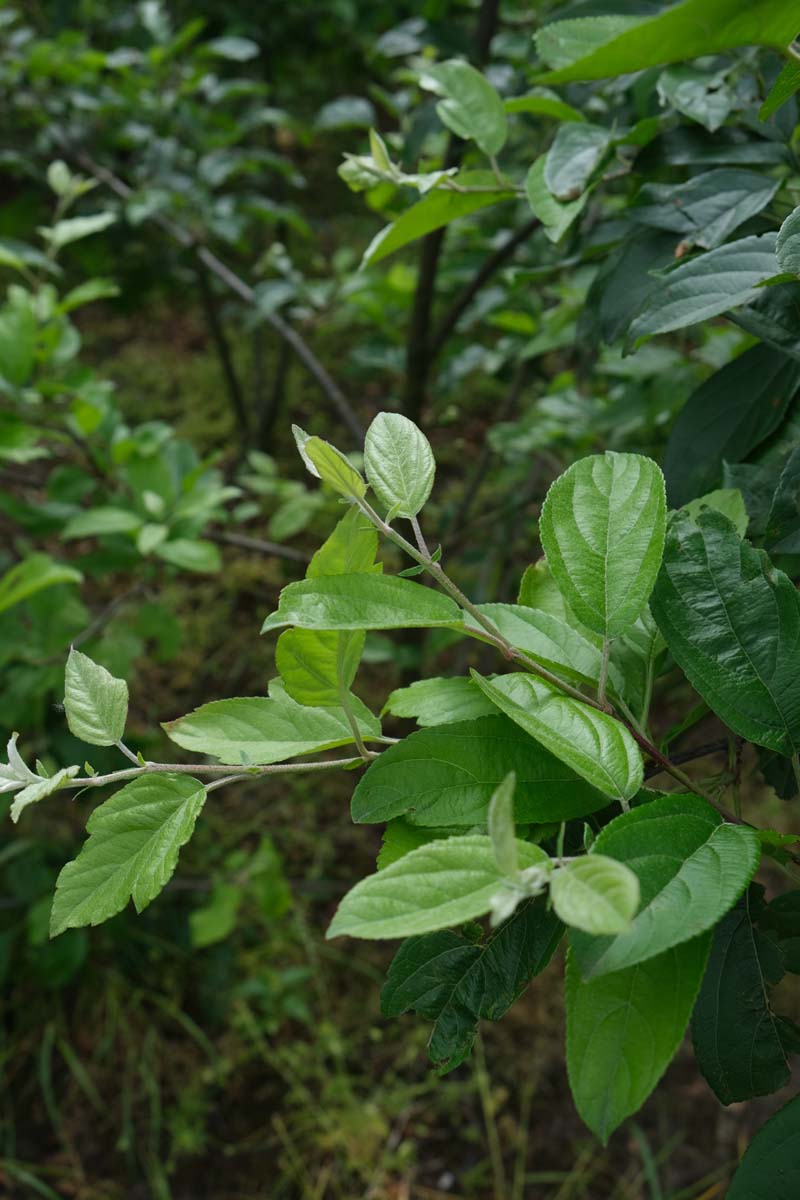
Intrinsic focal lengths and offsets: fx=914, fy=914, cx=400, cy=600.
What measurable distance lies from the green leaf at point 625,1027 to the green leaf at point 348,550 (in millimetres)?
190

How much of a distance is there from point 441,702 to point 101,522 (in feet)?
2.42

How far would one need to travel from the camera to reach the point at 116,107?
160cm

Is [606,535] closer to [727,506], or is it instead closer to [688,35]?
[727,506]

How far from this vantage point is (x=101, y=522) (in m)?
1.08

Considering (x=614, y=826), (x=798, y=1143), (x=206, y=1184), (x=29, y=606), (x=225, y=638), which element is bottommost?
(x=206, y=1184)

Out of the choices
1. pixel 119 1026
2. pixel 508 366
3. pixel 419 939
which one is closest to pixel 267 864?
pixel 119 1026

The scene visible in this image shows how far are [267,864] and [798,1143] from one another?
4.00 ft

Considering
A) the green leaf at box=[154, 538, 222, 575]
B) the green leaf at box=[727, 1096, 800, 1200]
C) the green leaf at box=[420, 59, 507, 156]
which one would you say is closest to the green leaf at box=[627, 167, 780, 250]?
the green leaf at box=[420, 59, 507, 156]

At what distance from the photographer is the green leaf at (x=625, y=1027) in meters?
0.34

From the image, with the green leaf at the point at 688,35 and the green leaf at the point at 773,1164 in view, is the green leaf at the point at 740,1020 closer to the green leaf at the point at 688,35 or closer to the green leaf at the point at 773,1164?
the green leaf at the point at 773,1164

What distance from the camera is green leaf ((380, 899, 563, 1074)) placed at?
423 mm

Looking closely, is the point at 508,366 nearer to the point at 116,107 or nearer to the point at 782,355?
the point at 116,107

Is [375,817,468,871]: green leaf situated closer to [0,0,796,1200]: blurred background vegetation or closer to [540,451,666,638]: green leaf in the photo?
[540,451,666,638]: green leaf

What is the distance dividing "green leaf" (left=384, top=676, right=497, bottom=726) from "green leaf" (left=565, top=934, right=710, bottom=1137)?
0.12 m
